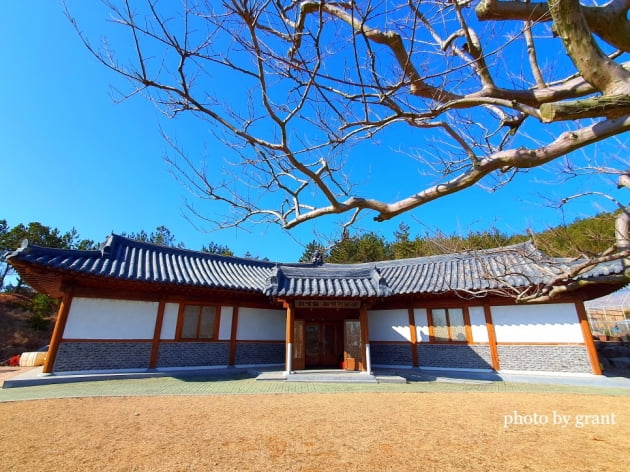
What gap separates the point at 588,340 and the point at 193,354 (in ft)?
40.6

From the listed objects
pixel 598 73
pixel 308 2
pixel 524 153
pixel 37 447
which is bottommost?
pixel 37 447

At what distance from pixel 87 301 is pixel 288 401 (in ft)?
23.4

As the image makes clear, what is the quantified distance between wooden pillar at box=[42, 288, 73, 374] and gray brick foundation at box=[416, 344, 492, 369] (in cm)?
1148

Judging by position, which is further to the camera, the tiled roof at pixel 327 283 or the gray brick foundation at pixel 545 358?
the tiled roof at pixel 327 283

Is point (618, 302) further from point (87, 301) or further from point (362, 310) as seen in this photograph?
point (87, 301)

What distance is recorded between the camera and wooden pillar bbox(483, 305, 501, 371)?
10.2 m

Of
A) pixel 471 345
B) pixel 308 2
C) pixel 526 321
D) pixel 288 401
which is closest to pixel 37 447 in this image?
pixel 288 401

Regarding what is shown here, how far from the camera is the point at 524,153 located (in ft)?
8.18

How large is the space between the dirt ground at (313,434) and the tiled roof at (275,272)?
367 cm

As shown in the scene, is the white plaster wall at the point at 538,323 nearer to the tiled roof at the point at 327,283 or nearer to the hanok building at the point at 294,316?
the hanok building at the point at 294,316

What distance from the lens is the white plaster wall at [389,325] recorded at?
12094 millimetres

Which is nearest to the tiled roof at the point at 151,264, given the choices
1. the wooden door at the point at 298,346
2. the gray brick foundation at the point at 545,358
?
the wooden door at the point at 298,346

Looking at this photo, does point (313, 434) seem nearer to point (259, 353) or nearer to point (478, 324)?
point (259, 353)

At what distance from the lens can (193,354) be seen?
10773 millimetres
